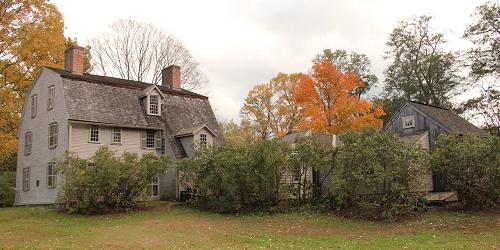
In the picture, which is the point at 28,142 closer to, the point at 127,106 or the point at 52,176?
the point at 52,176

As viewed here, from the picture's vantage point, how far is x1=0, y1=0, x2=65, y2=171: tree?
27.3 metres

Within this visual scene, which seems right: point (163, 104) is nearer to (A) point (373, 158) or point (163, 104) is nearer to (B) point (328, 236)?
(A) point (373, 158)

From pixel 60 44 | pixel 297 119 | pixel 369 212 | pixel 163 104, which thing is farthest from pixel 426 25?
pixel 60 44

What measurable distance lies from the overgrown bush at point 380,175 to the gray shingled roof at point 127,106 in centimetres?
1162

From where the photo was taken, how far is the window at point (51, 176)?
25459 millimetres

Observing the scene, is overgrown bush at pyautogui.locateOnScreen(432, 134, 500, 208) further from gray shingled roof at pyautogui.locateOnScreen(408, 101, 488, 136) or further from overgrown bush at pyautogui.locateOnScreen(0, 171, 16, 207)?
overgrown bush at pyautogui.locateOnScreen(0, 171, 16, 207)

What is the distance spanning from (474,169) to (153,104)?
19162 mm

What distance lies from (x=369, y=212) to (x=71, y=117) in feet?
53.6

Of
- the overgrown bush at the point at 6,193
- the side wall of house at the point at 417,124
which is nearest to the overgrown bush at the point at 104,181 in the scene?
the overgrown bush at the point at 6,193

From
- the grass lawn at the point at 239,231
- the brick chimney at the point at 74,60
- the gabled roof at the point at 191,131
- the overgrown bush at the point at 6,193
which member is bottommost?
the grass lawn at the point at 239,231

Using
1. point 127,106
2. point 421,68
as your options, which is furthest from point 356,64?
point 127,106

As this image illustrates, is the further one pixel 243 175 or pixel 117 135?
pixel 117 135

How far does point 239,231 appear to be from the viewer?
17016mm

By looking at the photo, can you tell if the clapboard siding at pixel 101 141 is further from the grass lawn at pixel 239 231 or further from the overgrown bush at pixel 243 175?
the overgrown bush at pixel 243 175
